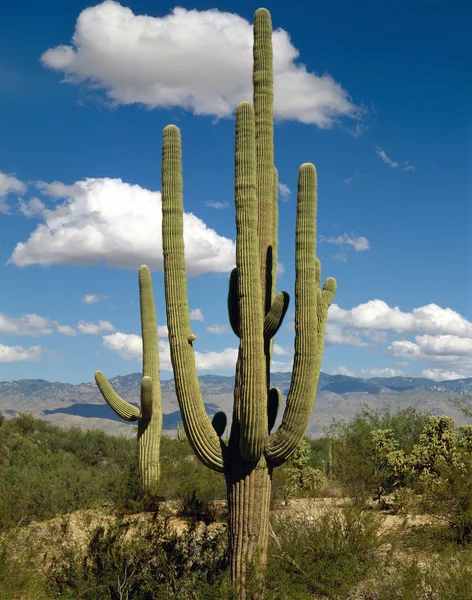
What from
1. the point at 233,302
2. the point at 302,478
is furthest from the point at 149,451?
the point at 233,302

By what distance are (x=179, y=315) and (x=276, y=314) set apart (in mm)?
1479

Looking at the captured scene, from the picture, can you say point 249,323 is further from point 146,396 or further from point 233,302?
point 146,396

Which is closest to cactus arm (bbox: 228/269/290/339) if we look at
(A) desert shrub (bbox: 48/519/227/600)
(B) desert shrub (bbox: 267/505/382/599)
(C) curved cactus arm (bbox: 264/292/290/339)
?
(C) curved cactus arm (bbox: 264/292/290/339)

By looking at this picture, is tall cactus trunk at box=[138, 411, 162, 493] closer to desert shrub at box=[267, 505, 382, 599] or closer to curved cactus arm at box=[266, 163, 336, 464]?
desert shrub at box=[267, 505, 382, 599]

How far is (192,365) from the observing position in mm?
10016

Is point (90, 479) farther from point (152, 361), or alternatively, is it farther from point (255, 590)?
point (255, 590)

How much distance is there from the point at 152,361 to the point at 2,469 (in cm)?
980

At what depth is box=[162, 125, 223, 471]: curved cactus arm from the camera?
32.2 feet

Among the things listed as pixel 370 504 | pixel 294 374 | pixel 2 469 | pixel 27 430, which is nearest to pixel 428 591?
pixel 294 374

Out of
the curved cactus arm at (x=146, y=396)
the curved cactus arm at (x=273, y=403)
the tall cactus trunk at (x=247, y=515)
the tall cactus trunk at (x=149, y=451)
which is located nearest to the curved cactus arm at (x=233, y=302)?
the curved cactus arm at (x=273, y=403)

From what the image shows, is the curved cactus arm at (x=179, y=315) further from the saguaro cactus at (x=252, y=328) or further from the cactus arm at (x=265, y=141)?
the cactus arm at (x=265, y=141)

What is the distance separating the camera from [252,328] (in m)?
9.30

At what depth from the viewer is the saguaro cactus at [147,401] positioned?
17.0m

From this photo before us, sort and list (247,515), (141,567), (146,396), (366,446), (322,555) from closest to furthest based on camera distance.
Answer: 1. (247,515)
2. (141,567)
3. (322,555)
4. (146,396)
5. (366,446)
